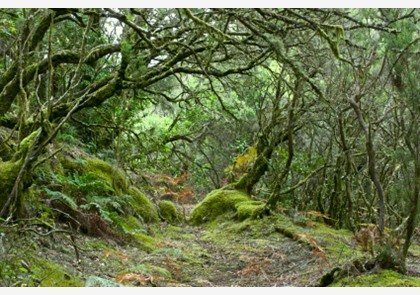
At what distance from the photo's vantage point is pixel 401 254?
4844mm

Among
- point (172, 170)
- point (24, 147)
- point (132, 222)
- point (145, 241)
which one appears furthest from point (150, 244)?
point (172, 170)

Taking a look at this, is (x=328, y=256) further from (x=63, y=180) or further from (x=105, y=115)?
(x=105, y=115)

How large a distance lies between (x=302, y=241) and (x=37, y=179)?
158 inches

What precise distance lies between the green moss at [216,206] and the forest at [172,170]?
0.10 ft

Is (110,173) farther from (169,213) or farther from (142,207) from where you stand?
(169,213)

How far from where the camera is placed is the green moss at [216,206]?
10289 millimetres

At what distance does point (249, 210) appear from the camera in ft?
31.2

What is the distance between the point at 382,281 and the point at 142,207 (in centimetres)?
541

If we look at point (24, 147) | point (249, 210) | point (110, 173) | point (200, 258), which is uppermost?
point (24, 147)

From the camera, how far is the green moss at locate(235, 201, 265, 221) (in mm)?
9281

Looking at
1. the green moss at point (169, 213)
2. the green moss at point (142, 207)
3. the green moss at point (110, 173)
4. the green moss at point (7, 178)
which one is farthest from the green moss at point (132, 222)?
the green moss at point (7, 178)

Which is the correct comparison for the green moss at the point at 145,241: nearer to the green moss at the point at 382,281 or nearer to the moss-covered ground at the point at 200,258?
the moss-covered ground at the point at 200,258

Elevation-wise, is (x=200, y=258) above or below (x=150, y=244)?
below
